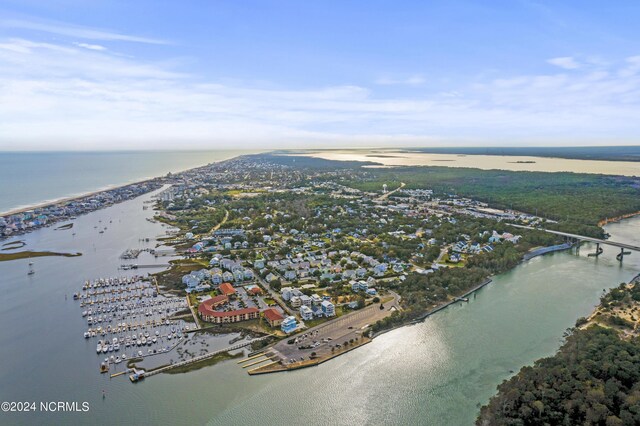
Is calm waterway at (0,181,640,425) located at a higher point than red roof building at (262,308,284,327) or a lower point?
lower

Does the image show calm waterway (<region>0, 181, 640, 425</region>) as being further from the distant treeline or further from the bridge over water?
the distant treeline

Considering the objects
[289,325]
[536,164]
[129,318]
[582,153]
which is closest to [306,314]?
[289,325]

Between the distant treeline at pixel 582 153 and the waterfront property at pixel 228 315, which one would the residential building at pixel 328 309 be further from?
the distant treeline at pixel 582 153

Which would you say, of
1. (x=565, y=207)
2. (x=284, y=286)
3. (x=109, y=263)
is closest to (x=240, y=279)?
(x=284, y=286)

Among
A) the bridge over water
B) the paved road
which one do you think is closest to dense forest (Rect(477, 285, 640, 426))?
the paved road

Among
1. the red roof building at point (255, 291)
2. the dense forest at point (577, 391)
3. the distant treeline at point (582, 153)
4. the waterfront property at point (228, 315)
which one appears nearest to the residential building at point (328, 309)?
the waterfront property at point (228, 315)

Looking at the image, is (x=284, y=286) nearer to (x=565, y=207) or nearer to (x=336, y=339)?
(x=336, y=339)
